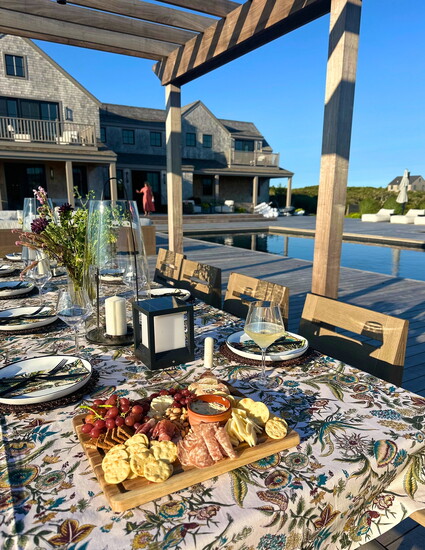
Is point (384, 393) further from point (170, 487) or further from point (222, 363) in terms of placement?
point (170, 487)

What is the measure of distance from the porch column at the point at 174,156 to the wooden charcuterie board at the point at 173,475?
4.53 metres

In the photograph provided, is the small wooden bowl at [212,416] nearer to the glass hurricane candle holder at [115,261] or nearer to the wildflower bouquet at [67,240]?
the glass hurricane candle holder at [115,261]

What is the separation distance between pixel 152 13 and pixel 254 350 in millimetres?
3352

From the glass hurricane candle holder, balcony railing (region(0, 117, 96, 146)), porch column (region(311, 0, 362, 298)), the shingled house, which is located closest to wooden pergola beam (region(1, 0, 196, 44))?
porch column (region(311, 0, 362, 298))

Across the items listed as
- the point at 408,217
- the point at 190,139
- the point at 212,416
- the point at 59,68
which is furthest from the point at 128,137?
the point at 212,416

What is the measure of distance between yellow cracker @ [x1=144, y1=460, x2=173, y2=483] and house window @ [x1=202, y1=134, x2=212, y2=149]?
86.0 ft

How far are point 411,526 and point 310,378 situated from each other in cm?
100

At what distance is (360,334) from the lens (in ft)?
5.24

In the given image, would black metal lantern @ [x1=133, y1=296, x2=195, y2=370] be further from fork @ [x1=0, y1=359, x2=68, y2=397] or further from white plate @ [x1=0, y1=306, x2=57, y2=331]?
white plate @ [x1=0, y1=306, x2=57, y2=331]

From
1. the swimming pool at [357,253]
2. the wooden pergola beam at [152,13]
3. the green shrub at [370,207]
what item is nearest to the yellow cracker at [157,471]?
the wooden pergola beam at [152,13]

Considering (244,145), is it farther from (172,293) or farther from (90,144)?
(172,293)

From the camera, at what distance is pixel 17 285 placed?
266cm

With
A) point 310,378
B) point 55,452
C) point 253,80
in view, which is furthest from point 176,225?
point 253,80

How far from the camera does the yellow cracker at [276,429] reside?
0.91 m
